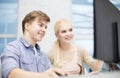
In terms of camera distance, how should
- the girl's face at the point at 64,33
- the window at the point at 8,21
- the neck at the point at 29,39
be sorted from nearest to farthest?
1. the neck at the point at 29,39
2. the girl's face at the point at 64,33
3. the window at the point at 8,21

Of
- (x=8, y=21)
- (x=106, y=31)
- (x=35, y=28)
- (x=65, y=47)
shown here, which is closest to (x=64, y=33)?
(x=65, y=47)

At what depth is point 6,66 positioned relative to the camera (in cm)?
79

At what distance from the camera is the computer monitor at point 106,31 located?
82cm

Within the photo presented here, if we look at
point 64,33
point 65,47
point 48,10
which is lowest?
point 65,47

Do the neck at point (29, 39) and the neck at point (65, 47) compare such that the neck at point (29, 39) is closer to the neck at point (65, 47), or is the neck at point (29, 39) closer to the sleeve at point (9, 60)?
the sleeve at point (9, 60)

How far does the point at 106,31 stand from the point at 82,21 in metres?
1.57

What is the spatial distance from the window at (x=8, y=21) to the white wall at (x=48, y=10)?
0.14 metres

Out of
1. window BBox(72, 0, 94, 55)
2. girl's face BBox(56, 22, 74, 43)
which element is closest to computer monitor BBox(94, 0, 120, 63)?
girl's face BBox(56, 22, 74, 43)

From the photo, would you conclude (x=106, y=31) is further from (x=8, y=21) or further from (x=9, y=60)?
(x=8, y=21)

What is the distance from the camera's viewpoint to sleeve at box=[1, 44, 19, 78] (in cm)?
78

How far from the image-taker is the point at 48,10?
6.81 feet

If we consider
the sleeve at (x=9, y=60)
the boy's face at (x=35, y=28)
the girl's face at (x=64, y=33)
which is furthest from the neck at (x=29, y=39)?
the girl's face at (x=64, y=33)

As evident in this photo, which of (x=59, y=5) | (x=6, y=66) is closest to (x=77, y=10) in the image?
(x=59, y=5)

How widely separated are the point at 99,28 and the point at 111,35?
0.08m
